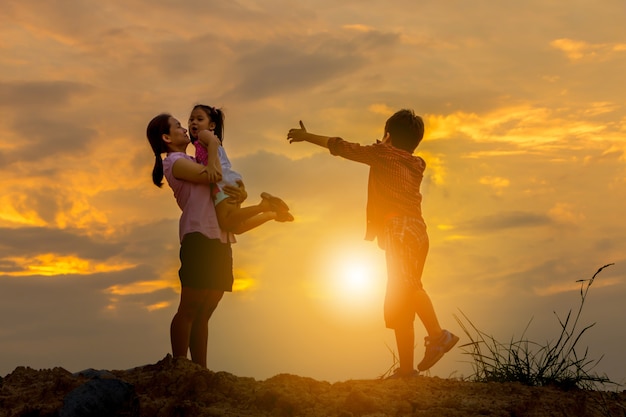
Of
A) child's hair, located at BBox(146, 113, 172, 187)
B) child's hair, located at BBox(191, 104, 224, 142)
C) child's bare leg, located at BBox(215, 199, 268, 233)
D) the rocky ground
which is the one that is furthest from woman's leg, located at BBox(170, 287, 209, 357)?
child's hair, located at BBox(191, 104, 224, 142)

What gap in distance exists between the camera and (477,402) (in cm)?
576

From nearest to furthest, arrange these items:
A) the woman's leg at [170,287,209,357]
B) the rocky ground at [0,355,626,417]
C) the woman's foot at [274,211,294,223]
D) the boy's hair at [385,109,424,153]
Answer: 1. the rocky ground at [0,355,626,417]
2. the woman's leg at [170,287,209,357]
3. the woman's foot at [274,211,294,223]
4. the boy's hair at [385,109,424,153]

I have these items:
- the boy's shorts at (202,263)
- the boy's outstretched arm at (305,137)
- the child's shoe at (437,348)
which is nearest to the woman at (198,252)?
the boy's shorts at (202,263)

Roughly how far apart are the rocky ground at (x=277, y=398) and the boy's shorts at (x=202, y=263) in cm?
72

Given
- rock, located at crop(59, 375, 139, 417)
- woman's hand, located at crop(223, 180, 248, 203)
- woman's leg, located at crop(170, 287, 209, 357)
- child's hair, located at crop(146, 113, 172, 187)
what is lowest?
rock, located at crop(59, 375, 139, 417)

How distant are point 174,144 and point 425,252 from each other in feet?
8.58

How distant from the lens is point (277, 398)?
553 centimetres

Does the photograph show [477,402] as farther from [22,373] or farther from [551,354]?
[22,373]

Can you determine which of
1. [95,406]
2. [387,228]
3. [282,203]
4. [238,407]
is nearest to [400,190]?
[387,228]

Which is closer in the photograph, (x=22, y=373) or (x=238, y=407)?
(x=238, y=407)

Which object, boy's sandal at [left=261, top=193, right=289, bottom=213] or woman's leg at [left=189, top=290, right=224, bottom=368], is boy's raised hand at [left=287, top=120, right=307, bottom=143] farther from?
woman's leg at [left=189, top=290, right=224, bottom=368]

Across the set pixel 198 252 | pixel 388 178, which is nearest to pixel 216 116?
pixel 198 252

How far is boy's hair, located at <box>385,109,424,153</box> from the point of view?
725 cm

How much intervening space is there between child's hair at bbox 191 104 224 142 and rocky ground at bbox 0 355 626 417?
226 centimetres
